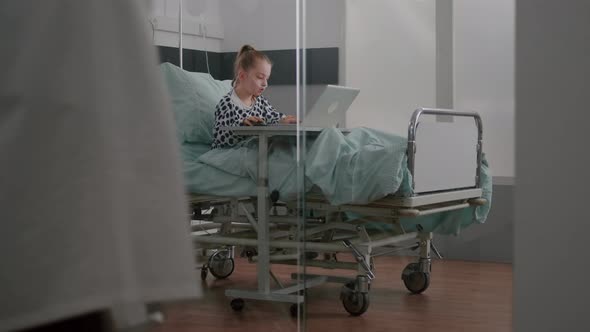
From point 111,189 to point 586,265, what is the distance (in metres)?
1.57

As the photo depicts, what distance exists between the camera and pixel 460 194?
10.5 feet

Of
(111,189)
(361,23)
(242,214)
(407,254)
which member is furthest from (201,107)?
(111,189)

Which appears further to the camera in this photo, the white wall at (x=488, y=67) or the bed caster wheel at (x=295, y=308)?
the white wall at (x=488, y=67)

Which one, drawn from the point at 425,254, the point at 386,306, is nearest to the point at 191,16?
the point at 425,254

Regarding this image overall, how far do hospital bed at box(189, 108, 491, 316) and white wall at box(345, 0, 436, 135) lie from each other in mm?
83

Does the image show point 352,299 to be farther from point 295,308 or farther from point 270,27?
point 270,27

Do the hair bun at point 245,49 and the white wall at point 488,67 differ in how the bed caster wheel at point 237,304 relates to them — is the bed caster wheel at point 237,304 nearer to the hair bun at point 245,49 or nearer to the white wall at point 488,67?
the hair bun at point 245,49

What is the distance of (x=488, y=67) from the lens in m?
3.05

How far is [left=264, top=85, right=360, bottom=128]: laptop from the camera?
2479mm

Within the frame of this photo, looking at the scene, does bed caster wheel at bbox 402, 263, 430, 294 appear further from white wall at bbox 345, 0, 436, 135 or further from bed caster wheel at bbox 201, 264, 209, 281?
bed caster wheel at bbox 201, 264, 209, 281

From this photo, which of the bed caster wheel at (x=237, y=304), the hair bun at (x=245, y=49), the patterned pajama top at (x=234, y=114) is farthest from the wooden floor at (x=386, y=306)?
the hair bun at (x=245, y=49)

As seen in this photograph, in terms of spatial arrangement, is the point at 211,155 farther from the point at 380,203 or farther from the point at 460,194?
the point at 460,194

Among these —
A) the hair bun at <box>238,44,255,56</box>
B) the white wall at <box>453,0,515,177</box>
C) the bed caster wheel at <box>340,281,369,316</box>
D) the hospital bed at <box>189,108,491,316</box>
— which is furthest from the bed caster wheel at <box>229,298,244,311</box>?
the white wall at <box>453,0,515,177</box>

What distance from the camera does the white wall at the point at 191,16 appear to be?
2482 millimetres
